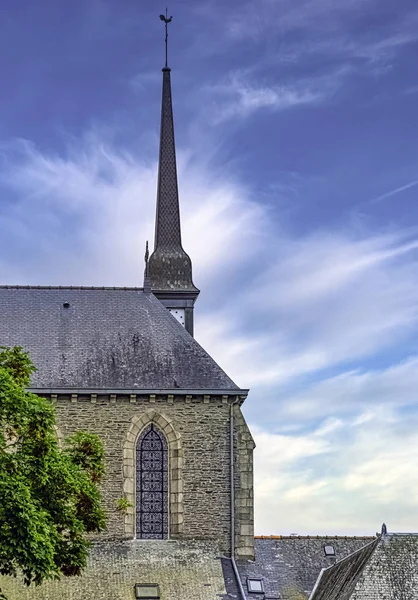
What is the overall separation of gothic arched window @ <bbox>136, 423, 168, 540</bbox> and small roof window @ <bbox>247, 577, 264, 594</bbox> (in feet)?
9.96

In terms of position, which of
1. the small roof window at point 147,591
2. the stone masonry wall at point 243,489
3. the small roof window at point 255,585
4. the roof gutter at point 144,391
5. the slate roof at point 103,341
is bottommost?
the small roof window at point 147,591

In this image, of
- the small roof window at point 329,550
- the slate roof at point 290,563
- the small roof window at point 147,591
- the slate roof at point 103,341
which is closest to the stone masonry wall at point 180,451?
the slate roof at point 103,341

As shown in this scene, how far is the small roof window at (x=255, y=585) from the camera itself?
3462 centimetres

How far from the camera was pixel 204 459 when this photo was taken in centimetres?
3594

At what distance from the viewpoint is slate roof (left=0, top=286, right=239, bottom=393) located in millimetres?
36375

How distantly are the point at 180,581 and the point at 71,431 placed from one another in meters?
Answer: 5.65

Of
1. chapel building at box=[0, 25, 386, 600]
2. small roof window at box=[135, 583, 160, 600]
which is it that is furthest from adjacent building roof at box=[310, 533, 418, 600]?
small roof window at box=[135, 583, 160, 600]

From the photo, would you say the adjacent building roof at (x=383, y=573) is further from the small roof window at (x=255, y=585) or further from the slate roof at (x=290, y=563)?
the slate roof at (x=290, y=563)

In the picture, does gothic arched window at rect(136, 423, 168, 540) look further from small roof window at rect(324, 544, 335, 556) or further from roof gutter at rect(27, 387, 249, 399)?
small roof window at rect(324, 544, 335, 556)

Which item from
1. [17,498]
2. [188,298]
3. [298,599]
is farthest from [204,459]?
[17,498]

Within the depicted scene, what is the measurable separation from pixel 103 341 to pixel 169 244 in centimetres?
886

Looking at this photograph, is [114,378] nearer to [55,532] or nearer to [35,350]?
[35,350]

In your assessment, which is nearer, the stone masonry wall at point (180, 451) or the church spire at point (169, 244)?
the stone masonry wall at point (180, 451)

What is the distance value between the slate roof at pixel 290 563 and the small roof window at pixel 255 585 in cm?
14
